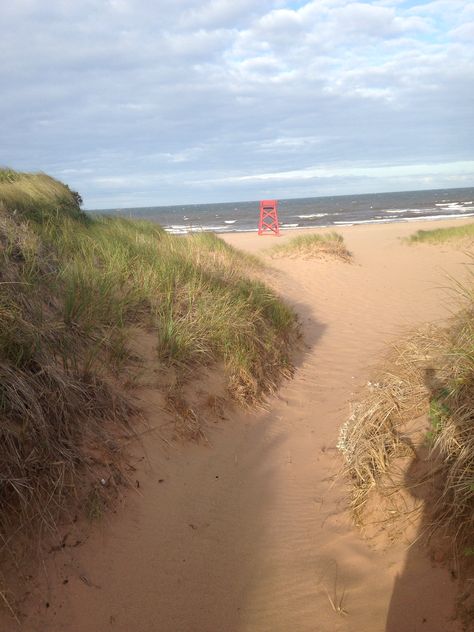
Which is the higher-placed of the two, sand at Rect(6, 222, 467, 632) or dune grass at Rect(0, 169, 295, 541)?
dune grass at Rect(0, 169, 295, 541)

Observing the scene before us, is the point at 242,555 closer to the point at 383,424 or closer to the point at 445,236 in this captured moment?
the point at 383,424

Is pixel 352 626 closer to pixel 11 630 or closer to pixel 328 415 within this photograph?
pixel 11 630

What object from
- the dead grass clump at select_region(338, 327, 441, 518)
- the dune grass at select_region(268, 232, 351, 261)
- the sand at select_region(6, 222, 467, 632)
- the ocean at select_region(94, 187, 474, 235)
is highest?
the ocean at select_region(94, 187, 474, 235)

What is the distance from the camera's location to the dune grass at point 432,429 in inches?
104

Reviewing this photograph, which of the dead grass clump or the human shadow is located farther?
the dead grass clump

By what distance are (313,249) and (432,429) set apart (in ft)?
37.9

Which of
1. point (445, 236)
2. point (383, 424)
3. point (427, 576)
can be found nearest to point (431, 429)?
point (383, 424)

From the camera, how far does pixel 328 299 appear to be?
10359mm

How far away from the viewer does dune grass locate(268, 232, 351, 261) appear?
1412 centimetres

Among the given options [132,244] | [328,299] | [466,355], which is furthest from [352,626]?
[328,299]

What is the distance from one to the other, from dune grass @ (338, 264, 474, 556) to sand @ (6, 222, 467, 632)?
25cm

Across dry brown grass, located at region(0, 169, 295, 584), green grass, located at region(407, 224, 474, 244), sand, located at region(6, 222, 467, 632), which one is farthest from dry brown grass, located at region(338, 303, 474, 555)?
green grass, located at region(407, 224, 474, 244)

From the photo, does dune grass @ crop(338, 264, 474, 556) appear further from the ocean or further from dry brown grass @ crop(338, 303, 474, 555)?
the ocean

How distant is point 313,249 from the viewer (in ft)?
47.0
